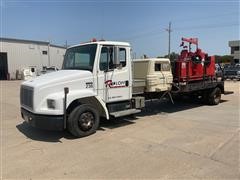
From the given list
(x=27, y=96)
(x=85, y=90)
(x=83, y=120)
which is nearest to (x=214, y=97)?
(x=85, y=90)

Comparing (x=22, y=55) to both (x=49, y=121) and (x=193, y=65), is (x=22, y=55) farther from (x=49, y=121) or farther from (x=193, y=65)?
(x=49, y=121)

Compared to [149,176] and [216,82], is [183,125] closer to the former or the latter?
[149,176]

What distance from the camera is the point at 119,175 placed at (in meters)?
4.25

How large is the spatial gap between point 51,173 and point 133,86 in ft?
13.6

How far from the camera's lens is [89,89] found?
670 cm

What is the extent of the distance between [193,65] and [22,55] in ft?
119

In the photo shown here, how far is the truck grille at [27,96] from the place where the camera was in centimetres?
618

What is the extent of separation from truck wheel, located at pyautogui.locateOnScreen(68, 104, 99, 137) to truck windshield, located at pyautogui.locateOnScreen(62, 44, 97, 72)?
3.63 ft

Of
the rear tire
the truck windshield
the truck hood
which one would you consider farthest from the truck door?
the rear tire

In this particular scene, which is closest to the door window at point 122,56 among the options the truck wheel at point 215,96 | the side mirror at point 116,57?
the side mirror at point 116,57

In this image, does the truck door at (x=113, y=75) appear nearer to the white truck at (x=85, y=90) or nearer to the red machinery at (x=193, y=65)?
the white truck at (x=85, y=90)

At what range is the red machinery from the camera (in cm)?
958

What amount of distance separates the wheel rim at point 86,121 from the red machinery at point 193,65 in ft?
14.0

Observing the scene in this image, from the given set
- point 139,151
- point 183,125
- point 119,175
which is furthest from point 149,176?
point 183,125
